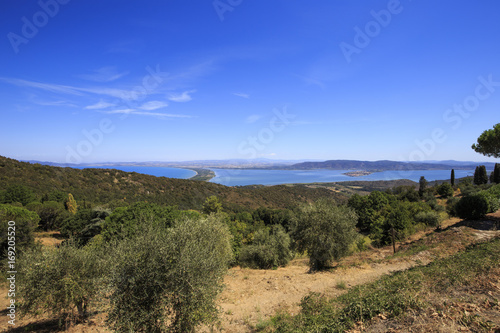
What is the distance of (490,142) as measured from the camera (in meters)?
17.3

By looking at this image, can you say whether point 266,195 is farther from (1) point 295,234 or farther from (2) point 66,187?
(1) point 295,234

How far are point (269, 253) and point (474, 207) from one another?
59.8 ft

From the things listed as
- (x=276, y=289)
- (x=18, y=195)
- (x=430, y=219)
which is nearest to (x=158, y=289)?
(x=276, y=289)

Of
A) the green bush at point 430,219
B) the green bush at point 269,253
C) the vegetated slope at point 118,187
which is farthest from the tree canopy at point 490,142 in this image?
the vegetated slope at point 118,187

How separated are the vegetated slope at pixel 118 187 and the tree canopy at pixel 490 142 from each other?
46.6 meters

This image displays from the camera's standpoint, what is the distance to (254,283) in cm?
1343

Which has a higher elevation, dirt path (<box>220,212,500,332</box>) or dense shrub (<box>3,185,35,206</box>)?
dense shrub (<box>3,185,35,206</box>)

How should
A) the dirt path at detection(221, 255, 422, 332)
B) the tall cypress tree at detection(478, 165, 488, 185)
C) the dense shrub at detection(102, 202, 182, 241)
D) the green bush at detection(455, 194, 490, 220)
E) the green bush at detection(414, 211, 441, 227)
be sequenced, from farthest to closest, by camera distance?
the tall cypress tree at detection(478, 165, 488, 185)
the green bush at detection(414, 211, 441, 227)
the dense shrub at detection(102, 202, 182, 241)
the green bush at detection(455, 194, 490, 220)
the dirt path at detection(221, 255, 422, 332)

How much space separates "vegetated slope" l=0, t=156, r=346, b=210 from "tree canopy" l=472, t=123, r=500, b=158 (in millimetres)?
46640

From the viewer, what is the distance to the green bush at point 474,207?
1864cm

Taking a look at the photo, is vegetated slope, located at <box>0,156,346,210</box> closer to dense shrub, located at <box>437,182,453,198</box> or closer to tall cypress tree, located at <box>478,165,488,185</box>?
dense shrub, located at <box>437,182,453,198</box>

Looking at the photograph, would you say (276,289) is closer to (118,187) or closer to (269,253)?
(269,253)

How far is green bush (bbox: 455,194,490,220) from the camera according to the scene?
18.6 m

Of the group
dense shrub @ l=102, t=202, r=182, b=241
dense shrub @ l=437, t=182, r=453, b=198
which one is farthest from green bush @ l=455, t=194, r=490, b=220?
dense shrub @ l=437, t=182, r=453, b=198
